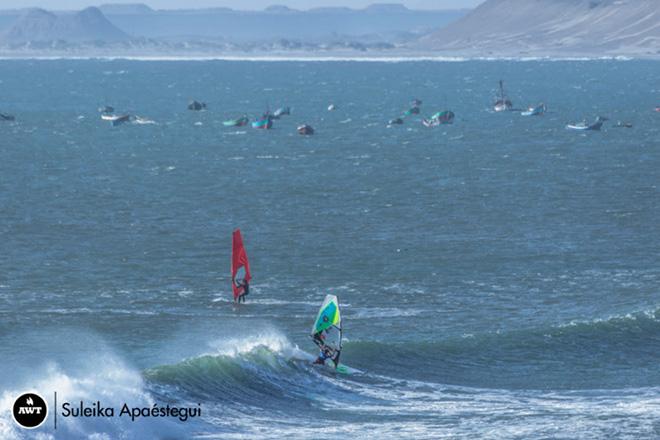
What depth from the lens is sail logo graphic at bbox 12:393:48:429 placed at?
42.1 metres

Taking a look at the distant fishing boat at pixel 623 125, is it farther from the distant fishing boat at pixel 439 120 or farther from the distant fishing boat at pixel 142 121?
the distant fishing boat at pixel 142 121

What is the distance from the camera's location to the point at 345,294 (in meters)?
66.8

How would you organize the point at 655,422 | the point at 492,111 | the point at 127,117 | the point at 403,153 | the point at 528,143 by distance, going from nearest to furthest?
the point at 655,422, the point at 403,153, the point at 528,143, the point at 127,117, the point at 492,111

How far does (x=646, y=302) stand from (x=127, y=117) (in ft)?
397

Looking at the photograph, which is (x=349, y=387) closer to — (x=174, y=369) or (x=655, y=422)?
(x=174, y=369)

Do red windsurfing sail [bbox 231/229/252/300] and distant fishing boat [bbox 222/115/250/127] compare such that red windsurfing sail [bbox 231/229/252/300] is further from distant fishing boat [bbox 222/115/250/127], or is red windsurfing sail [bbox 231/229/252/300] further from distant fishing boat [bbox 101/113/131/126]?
distant fishing boat [bbox 101/113/131/126]

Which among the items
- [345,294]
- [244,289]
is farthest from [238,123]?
[244,289]

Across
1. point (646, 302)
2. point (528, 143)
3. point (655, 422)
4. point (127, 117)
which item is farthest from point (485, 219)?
point (127, 117)

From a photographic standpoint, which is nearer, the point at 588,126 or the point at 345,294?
the point at 345,294

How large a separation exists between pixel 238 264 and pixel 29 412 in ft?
74.8

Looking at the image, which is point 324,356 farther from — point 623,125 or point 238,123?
point 238,123

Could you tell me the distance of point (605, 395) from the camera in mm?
50469

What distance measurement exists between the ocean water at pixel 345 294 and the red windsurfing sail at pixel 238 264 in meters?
1.05

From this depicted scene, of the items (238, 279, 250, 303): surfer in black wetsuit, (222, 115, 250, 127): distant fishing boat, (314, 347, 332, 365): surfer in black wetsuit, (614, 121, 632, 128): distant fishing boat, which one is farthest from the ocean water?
(222, 115, 250, 127): distant fishing boat
